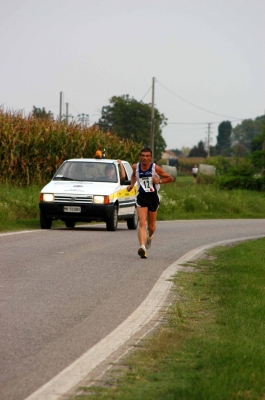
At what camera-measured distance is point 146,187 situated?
1537cm

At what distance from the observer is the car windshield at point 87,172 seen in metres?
22.7

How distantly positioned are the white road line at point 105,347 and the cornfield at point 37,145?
60.0 feet

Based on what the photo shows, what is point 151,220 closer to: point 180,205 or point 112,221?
point 112,221

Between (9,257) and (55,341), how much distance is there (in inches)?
272

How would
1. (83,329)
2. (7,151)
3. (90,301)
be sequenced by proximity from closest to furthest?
(83,329)
(90,301)
(7,151)

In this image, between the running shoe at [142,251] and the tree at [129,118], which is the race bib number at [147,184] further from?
the tree at [129,118]

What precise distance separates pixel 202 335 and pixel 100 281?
3.94 meters

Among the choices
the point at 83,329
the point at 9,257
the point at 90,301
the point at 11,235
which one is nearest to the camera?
the point at 83,329

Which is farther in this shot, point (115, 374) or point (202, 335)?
point (202, 335)

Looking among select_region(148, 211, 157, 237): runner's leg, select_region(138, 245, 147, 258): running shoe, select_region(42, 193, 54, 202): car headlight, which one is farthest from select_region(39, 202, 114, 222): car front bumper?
select_region(138, 245, 147, 258): running shoe

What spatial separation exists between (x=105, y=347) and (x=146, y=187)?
7.97m

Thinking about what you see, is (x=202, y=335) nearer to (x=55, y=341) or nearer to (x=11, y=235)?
(x=55, y=341)

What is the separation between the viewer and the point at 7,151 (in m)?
30.2

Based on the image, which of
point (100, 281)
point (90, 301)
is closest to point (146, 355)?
point (90, 301)
